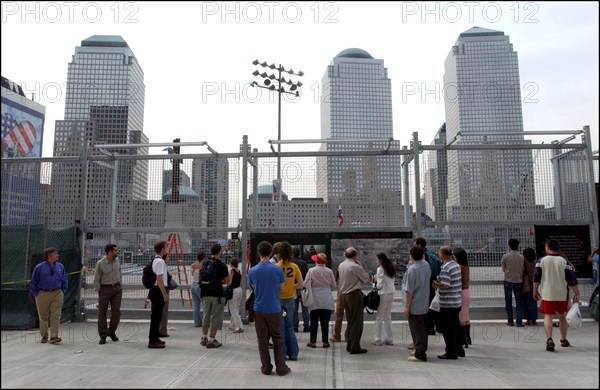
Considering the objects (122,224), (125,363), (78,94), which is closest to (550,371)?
(125,363)

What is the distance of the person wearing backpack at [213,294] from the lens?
6961 mm

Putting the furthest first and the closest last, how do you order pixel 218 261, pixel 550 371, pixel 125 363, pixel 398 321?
1. pixel 398 321
2. pixel 218 261
3. pixel 125 363
4. pixel 550 371

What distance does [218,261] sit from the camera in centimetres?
712

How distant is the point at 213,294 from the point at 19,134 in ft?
135

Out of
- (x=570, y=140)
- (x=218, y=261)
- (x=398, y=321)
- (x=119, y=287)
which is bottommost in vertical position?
(x=398, y=321)

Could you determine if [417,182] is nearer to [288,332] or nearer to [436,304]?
[436,304]

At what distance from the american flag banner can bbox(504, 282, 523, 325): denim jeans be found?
38.8 m

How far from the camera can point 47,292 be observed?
7324 millimetres

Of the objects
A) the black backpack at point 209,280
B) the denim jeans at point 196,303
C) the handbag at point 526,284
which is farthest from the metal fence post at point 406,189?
the denim jeans at point 196,303

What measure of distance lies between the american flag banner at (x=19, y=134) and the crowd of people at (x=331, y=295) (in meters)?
34.4

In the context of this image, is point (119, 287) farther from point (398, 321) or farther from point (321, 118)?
point (321, 118)

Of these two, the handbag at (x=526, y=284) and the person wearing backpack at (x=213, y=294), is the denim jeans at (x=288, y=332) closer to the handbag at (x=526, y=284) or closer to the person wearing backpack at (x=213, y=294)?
the person wearing backpack at (x=213, y=294)

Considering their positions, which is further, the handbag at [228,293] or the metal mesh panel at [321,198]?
the metal mesh panel at [321,198]

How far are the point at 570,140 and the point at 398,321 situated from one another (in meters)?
5.65
